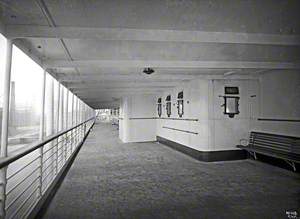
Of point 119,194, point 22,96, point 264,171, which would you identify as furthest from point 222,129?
point 22,96

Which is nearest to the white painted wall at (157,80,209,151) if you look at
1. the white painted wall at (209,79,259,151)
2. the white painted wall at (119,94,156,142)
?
the white painted wall at (209,79,259,151)

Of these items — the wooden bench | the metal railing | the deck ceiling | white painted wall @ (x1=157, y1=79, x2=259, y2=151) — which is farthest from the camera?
white painted wall @ (x1=157, y1=79, x2=259, y2=151)

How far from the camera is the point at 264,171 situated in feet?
14.0

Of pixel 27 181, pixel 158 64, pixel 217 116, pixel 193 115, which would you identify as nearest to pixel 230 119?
pixel 217 116

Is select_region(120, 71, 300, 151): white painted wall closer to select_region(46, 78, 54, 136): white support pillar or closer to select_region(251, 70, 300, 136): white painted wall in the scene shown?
select_region(251, 70, 300, 136): white painted wall

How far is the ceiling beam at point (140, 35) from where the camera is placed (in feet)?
7.43

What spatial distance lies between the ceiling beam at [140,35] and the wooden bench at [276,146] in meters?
2.33

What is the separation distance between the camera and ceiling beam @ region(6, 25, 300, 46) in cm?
226

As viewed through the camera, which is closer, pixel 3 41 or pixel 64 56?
pixel 3 41

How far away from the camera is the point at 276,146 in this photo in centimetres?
479

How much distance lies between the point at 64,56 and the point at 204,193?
2.83m

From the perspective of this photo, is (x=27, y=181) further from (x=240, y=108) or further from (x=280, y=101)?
(x=280, y=101)

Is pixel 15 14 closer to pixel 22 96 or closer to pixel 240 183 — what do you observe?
pixel 22 96

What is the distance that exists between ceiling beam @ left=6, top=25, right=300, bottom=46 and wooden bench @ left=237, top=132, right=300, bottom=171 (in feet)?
7.65
